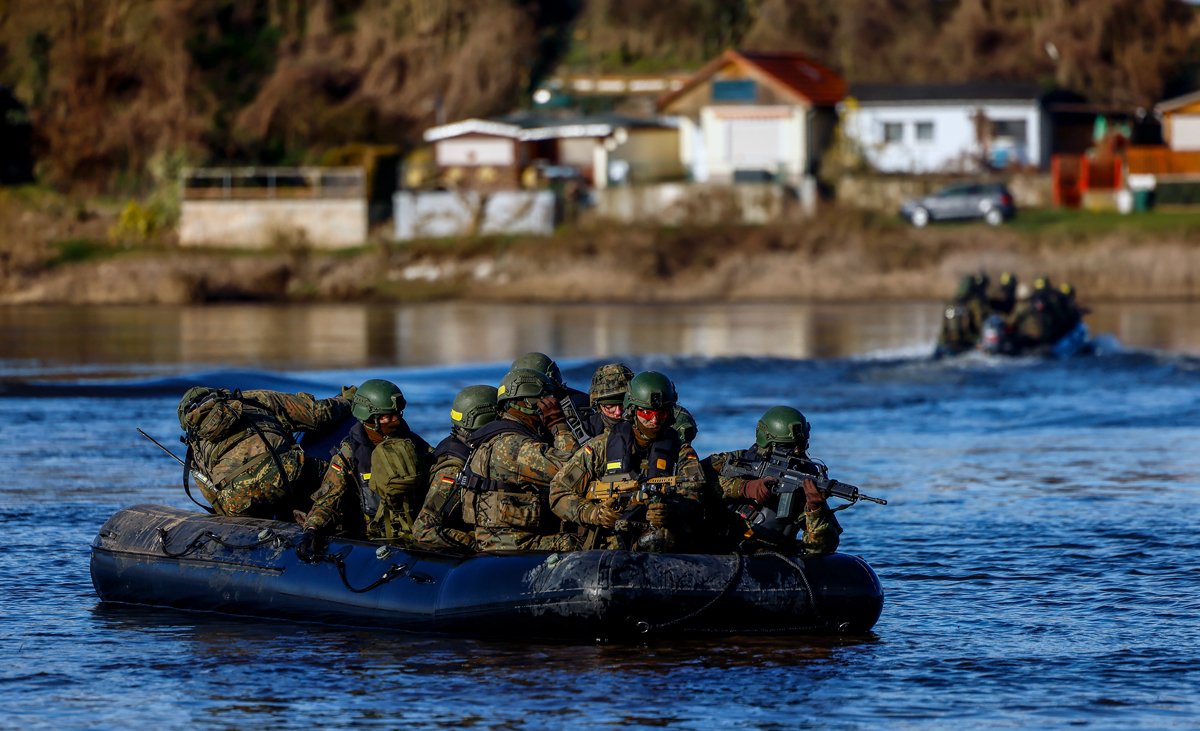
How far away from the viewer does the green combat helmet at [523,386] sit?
13.1 meters

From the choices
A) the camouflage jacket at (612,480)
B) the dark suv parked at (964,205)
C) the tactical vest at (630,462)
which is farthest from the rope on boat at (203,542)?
the dark suv parked at (964,205)

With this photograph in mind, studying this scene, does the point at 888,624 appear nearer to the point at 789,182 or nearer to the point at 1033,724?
the point at 1033,724

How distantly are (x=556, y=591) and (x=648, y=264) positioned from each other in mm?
45560

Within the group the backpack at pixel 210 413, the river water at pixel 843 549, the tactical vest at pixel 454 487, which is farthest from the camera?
the backpack at pixel 210 413

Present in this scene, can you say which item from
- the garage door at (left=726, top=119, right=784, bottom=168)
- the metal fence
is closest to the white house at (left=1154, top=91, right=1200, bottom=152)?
the garage door at (left=726, top=119, right=784, bottom=168)

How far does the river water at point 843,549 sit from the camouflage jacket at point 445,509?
712mm

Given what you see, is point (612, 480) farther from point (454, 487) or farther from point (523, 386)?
point (454, 487)

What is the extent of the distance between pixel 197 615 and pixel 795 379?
2095 cm

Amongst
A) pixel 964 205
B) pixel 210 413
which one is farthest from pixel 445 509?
pixel 964 205

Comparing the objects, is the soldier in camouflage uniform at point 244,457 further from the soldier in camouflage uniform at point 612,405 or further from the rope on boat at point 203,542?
the soldier in camouflage uniform at point 612,405

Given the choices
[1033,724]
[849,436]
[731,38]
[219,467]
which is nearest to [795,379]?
[849,436]

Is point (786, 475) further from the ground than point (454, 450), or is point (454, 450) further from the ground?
point (454, 450)

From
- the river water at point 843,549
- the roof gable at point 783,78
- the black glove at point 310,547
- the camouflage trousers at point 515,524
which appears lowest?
the river water at point 843,549

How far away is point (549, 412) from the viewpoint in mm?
13336
